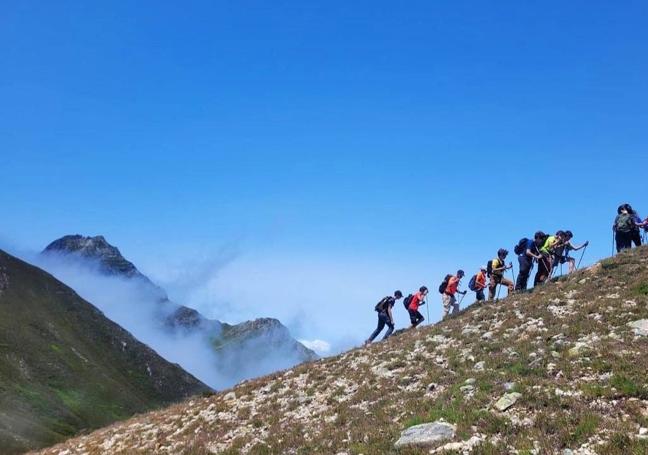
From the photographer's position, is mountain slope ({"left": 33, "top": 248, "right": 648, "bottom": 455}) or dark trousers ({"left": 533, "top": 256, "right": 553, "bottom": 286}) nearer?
mountain slope ({"left": 33, "top": 248, "right": 648, "bottom": 455})

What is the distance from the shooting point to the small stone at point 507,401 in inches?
561

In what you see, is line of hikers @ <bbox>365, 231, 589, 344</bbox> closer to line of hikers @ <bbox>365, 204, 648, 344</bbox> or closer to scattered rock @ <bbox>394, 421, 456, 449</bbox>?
line of hikers @ <bbox>365, 204, 648, 344</bbox>

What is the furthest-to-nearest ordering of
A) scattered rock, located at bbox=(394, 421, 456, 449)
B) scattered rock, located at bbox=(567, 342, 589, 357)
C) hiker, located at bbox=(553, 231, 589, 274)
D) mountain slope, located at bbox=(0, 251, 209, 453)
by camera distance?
1. mountain slope, located at bbox=(0, 251, 209, 453)
2. hiker, located at bbox=(553, 231, 589, 274)
3. scattered rock, located at bbox=(567, 342, 589, 357)
4. scattered rock, located at bbox=(394, 421, 456, 449)

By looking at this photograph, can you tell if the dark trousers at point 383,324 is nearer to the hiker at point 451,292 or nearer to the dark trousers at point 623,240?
the hiker at point 451,292

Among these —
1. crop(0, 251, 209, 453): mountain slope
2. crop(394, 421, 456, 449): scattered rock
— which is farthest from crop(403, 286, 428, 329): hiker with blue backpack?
crop(0, 251, 209, 453): mountain slope

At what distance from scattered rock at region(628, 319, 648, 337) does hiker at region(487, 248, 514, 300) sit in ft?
40.9

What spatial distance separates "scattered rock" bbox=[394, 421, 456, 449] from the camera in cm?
1312

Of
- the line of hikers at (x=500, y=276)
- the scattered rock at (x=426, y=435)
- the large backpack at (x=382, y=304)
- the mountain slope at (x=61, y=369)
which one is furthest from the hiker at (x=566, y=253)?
the mountain slope at (x=61, y=369)

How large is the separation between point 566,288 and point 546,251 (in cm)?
418

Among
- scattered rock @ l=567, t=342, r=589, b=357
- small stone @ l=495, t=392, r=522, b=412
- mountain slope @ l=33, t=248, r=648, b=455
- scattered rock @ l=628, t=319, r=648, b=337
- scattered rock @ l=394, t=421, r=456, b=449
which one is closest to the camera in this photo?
mountain slope @ l=33, t=248, r=648, b=455

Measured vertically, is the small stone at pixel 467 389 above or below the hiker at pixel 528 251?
below

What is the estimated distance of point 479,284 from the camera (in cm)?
3225

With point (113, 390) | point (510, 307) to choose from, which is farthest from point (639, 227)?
point (113, 390)

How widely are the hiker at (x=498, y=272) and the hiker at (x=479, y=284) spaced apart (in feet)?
1.69
